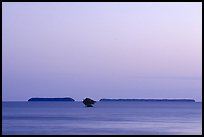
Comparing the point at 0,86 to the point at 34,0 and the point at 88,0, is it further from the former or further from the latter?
the point at 88,0

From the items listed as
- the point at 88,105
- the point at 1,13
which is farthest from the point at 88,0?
the point at 88,105

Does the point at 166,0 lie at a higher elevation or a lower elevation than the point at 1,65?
higher

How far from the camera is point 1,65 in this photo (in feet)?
6.18

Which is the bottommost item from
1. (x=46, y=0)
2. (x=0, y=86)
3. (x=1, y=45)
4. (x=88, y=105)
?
(x=0, y=86)

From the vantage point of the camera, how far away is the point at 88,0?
6.12ft

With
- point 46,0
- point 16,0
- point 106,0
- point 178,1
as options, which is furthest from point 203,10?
point 16,0

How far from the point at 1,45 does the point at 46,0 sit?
0.27 meters

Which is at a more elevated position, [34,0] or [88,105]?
[88,105]

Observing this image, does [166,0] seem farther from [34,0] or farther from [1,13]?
[1,13]

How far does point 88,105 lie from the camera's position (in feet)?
225

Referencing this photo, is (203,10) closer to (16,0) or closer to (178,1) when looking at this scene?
(178,1)

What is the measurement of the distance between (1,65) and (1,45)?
83 mm

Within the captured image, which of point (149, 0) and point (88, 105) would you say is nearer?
point (149, 0)

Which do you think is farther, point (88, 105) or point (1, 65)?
point (88, 105)
